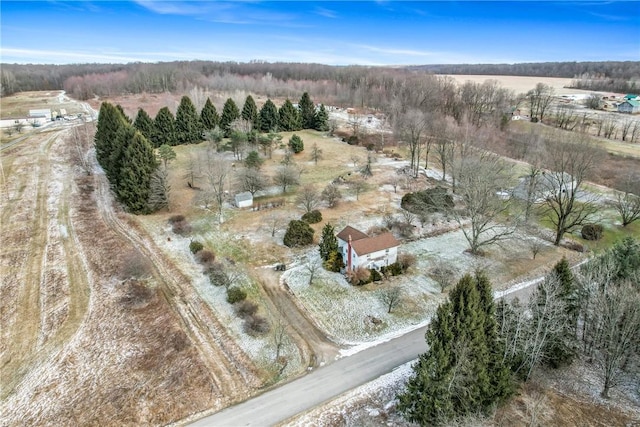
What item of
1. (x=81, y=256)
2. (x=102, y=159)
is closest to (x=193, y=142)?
(x=102, y=159)

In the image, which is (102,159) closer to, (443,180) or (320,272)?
(320,272)

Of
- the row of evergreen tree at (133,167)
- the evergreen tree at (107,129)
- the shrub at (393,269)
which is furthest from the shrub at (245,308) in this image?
the evergreen tree at (107,129)

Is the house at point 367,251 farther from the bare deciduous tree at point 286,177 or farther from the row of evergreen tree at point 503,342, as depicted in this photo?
the bare deciduous tree at point 286,177

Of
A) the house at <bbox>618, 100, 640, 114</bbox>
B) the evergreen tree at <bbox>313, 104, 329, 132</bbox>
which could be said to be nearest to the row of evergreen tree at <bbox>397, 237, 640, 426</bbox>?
the evergreen tree at <bbox>313, 104, 329, 132</bbox>

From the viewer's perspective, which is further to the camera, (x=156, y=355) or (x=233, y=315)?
(x=233, y=315)

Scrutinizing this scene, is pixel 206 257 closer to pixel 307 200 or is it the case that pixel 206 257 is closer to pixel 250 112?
pixel 307 200

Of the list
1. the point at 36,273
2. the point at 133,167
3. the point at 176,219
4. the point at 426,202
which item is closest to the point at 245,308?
the point at 176,219
